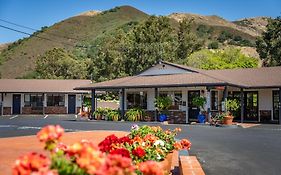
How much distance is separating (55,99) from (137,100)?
1622 cm

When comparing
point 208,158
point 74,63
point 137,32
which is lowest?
point 208,158

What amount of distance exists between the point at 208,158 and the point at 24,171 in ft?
30.9

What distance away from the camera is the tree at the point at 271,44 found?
49.2 meters

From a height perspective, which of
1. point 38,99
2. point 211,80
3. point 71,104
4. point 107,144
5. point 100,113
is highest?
point 211,80

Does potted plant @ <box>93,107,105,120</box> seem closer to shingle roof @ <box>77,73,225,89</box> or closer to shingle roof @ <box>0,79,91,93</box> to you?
shingle roof @ <box>77,73,225,89</box>

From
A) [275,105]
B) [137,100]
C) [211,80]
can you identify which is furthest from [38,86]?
[275,105]

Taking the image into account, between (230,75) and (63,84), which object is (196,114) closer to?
(230,75)

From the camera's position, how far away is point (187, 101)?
29.2 m

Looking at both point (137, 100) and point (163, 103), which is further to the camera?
point (137, 100)

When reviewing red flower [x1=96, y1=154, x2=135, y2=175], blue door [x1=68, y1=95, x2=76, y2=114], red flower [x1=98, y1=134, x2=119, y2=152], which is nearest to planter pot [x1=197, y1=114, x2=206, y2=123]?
red flower [x1=98, y1=134, x2=119, y2=152]

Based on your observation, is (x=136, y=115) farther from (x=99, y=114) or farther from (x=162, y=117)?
(x=99, y=114)

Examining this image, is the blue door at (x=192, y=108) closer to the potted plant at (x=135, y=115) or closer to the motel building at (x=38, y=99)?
the potted plant at (x=135, y=115)

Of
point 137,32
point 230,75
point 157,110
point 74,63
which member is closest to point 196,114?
point 157,110

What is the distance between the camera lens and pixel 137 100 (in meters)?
31.8
